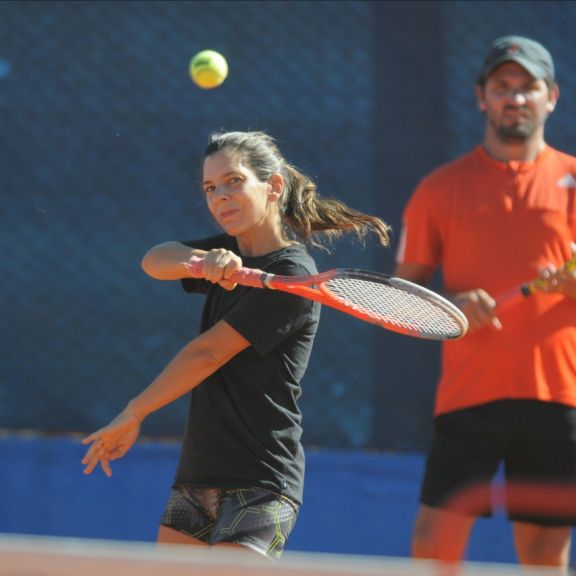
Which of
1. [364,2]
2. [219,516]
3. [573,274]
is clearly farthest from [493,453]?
[364,2]

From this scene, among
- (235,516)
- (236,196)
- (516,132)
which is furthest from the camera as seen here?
(516,132)

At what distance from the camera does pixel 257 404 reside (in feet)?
8.34

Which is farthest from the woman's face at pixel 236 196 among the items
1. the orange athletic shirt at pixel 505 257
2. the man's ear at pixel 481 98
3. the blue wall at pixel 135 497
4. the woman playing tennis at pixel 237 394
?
the blue wall at pixel 135 497

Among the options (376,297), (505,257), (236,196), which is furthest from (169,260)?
(505,257)

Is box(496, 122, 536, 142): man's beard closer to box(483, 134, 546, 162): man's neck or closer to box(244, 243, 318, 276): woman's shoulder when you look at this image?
box(483, 134, 546, 162): man's neck

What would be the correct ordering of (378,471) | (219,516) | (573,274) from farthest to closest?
(378,471) < (573,274) < (219,516)

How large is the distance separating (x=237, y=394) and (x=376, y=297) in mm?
386

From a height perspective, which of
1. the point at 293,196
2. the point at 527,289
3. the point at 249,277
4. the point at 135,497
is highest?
the point at 293,196

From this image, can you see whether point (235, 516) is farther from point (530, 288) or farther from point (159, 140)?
point (159, 140)

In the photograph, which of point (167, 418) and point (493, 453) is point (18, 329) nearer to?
point (167, 418)

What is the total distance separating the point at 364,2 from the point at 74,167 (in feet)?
3.27

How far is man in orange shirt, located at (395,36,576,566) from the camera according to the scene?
9.40 ft

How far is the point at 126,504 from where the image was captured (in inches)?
144

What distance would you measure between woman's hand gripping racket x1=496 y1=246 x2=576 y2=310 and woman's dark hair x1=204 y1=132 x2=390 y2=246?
30cm
